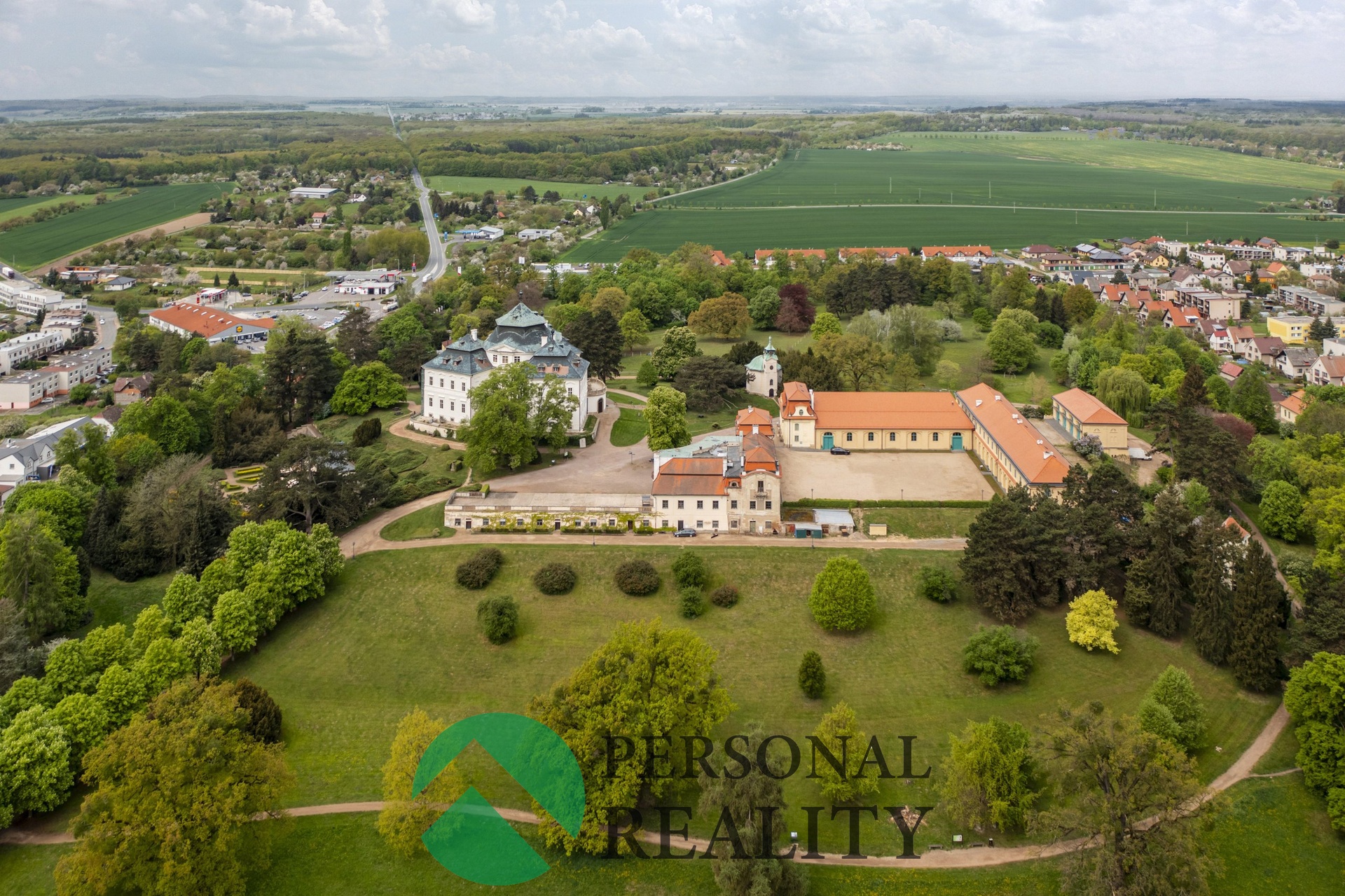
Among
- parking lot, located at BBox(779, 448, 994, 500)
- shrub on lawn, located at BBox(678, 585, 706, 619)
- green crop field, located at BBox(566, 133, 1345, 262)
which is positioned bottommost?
shrub on lawn, located at BBox(678, 585, 706, 619)

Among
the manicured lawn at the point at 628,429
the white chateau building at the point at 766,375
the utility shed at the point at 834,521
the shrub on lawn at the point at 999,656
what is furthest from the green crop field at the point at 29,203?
the shrub on lawn at the point at 999,656

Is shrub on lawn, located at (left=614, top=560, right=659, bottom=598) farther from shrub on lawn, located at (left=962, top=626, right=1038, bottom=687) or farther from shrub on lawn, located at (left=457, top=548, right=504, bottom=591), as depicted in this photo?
shrub on lawn, located at (left=962, top=626, right=1038, bottom=687)

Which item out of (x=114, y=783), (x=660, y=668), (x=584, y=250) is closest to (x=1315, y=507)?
(x=660, y=668)

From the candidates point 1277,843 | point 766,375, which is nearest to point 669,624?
point 1277,843

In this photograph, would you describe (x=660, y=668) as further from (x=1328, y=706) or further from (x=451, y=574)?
(x=1328, y=706)

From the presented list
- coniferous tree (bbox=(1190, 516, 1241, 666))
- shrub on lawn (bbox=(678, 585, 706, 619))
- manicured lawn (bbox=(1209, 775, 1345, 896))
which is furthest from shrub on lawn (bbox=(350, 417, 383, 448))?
manicured lawn (bbox=(1209, 775, 1345, 896))

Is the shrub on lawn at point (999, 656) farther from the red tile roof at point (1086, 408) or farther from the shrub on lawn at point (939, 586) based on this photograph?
the red tile roof at point (1086, 408)
